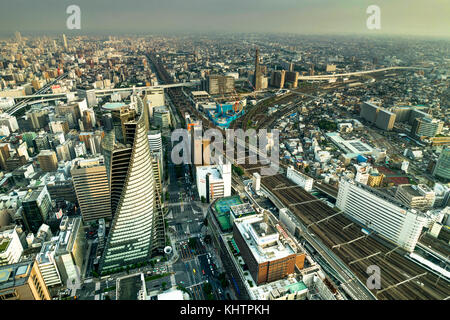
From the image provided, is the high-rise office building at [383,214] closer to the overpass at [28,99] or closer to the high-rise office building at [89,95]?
the high-rise office building at [89,95]

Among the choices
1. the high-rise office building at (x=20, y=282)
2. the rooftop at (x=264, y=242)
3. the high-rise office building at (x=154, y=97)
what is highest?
the high-rise office building at (x=154, y=97)

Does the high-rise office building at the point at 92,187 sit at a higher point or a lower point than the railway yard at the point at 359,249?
higher

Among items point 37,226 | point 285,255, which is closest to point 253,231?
point 285,255

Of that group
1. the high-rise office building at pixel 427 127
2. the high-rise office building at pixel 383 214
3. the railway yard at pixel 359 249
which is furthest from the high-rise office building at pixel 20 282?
the high-rise office building at pixel 427 127

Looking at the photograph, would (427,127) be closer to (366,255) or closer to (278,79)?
(366,255)
